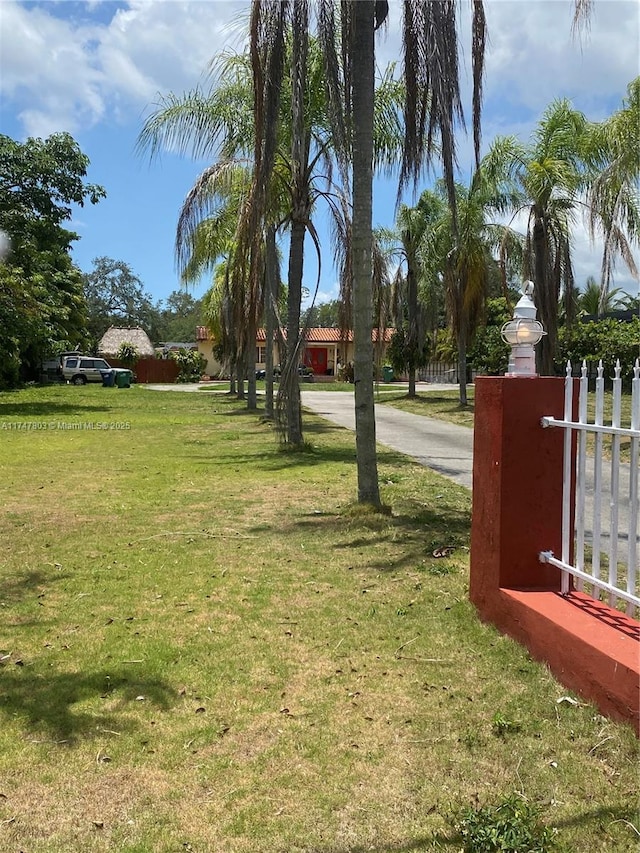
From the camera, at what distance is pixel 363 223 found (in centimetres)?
707

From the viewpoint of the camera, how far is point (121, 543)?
21.3ft

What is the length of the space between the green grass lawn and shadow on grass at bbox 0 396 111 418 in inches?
623

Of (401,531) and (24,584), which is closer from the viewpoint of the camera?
(24,584)

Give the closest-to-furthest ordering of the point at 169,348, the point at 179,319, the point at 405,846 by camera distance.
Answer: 1. the point at 405,846
2. the point at 169,348
3. the point at 179,319

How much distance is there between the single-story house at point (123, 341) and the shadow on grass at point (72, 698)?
172 ft

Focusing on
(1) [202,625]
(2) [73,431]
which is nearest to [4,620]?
(1) [202,625]

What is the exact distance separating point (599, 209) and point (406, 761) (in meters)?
9.89

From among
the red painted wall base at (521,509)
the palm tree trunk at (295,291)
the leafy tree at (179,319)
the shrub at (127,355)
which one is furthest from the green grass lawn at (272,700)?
the leafy tree at (179,319)

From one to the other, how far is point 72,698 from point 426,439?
12.8 m

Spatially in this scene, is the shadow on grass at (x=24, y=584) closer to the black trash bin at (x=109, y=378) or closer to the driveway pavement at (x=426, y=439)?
the driveway pavement at (x=426, y=439)

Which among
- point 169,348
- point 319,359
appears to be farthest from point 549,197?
point 169,348

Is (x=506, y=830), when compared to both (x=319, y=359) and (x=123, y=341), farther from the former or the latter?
(x=319, y=359)

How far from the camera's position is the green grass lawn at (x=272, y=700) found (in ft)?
8.38

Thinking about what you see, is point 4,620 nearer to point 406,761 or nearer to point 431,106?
point 406,761
